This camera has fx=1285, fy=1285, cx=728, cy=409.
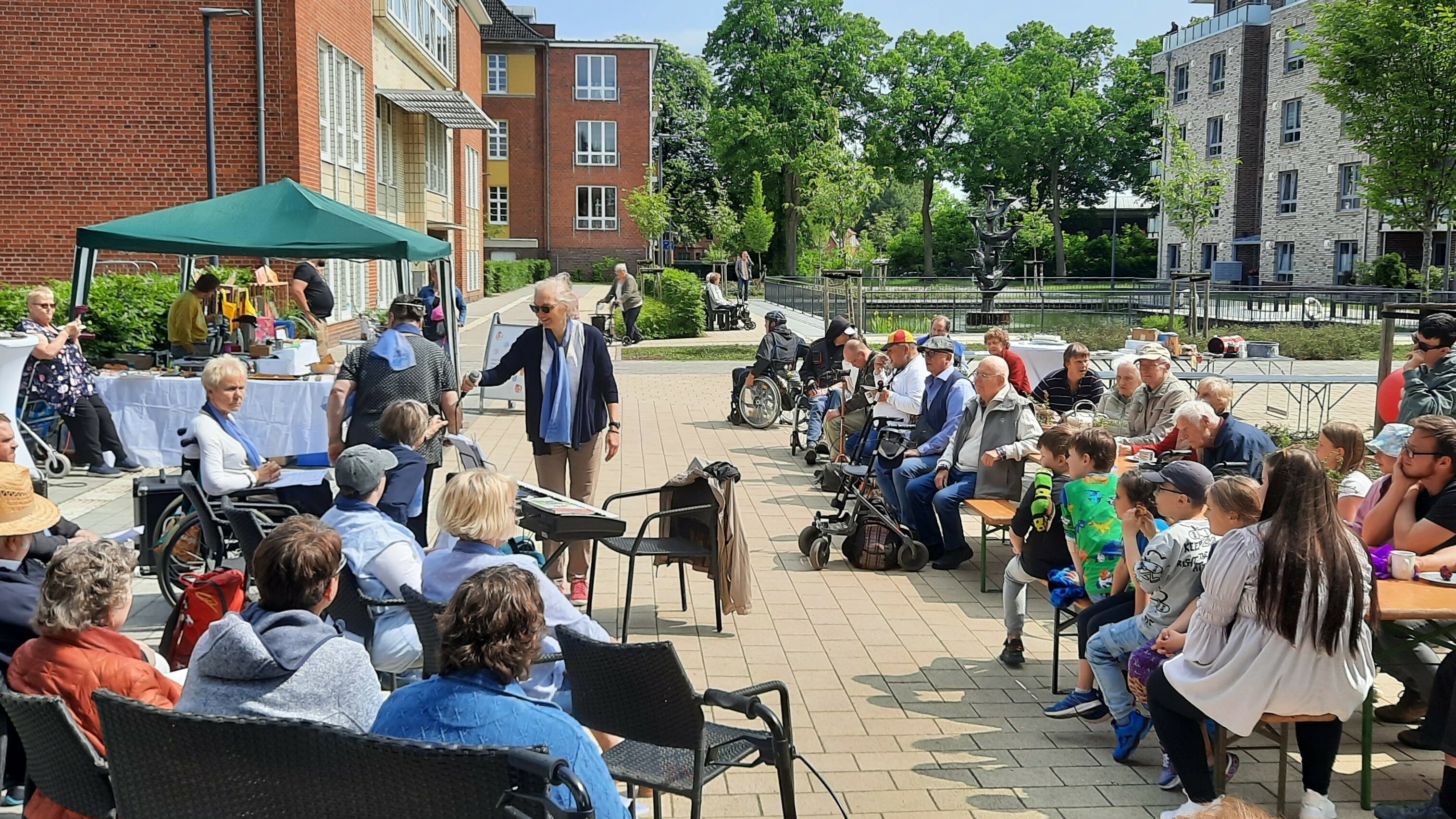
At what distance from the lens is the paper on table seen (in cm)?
734

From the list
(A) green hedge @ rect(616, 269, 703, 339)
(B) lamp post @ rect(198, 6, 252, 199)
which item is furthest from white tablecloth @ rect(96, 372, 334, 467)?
(A) green hedge @ rect(616, 269, 703, 339)

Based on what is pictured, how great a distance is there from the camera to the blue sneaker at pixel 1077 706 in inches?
231

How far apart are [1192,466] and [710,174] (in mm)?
72061

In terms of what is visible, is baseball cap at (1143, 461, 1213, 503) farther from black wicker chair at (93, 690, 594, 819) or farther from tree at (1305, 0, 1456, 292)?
tree at (1305, 0, 1456, 292)

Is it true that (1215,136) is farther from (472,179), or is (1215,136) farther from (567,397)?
(567,397)

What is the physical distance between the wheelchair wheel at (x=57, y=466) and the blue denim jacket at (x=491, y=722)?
32.8ft

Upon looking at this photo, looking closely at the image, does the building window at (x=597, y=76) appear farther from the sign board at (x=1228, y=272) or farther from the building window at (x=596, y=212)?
the sign board at (x=1228, y=272)

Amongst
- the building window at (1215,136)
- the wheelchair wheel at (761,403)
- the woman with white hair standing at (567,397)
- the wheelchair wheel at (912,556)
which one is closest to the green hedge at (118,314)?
the wheelchair wheel at (761,403)

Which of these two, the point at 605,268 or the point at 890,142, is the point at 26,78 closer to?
the point at 605,268

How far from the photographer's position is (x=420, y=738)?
10.2 ft

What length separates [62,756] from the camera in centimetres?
346

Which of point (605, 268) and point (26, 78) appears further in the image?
point (605, 268)

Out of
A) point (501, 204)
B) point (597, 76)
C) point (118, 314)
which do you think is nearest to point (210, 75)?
point (118, 314)

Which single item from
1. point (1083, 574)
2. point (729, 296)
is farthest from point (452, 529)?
point (729, 296)
